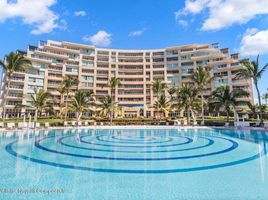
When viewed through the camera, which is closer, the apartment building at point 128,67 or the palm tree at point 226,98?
the palm tree at point 226,98

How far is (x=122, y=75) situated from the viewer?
70.4 meters

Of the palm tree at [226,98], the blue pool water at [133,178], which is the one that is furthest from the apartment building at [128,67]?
the blue pool water at [133,178]

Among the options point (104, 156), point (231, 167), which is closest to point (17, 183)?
point (104, 156)

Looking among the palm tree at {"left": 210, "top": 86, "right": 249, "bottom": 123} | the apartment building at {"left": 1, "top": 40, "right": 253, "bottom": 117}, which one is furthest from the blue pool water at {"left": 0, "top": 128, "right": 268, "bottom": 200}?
the apartment building at {"left": 1, "top": 40, "right": 253, "bottom": 117}

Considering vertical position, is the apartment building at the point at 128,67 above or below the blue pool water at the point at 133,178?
above

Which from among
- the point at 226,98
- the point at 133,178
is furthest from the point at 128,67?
the point at 133,178

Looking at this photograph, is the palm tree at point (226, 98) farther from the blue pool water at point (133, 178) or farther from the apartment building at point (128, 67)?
the apartment building at point (128, 67)

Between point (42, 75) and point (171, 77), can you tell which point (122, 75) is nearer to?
point (171, 77)

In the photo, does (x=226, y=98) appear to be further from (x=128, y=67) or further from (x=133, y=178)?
(x=128, y=67)

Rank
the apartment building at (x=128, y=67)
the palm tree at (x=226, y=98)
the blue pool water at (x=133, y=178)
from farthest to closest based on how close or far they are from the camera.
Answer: the apartment building at (x=128, y=67) → the palm tree at (x=226, y=98) → the blue pool water at (x=133, y=178)

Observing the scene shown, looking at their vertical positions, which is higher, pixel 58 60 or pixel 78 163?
pixel 58 60

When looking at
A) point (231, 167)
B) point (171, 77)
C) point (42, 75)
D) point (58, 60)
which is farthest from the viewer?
point (171, 77)

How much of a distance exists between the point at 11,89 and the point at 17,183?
58.9 meters

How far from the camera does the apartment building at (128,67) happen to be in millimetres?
61312
